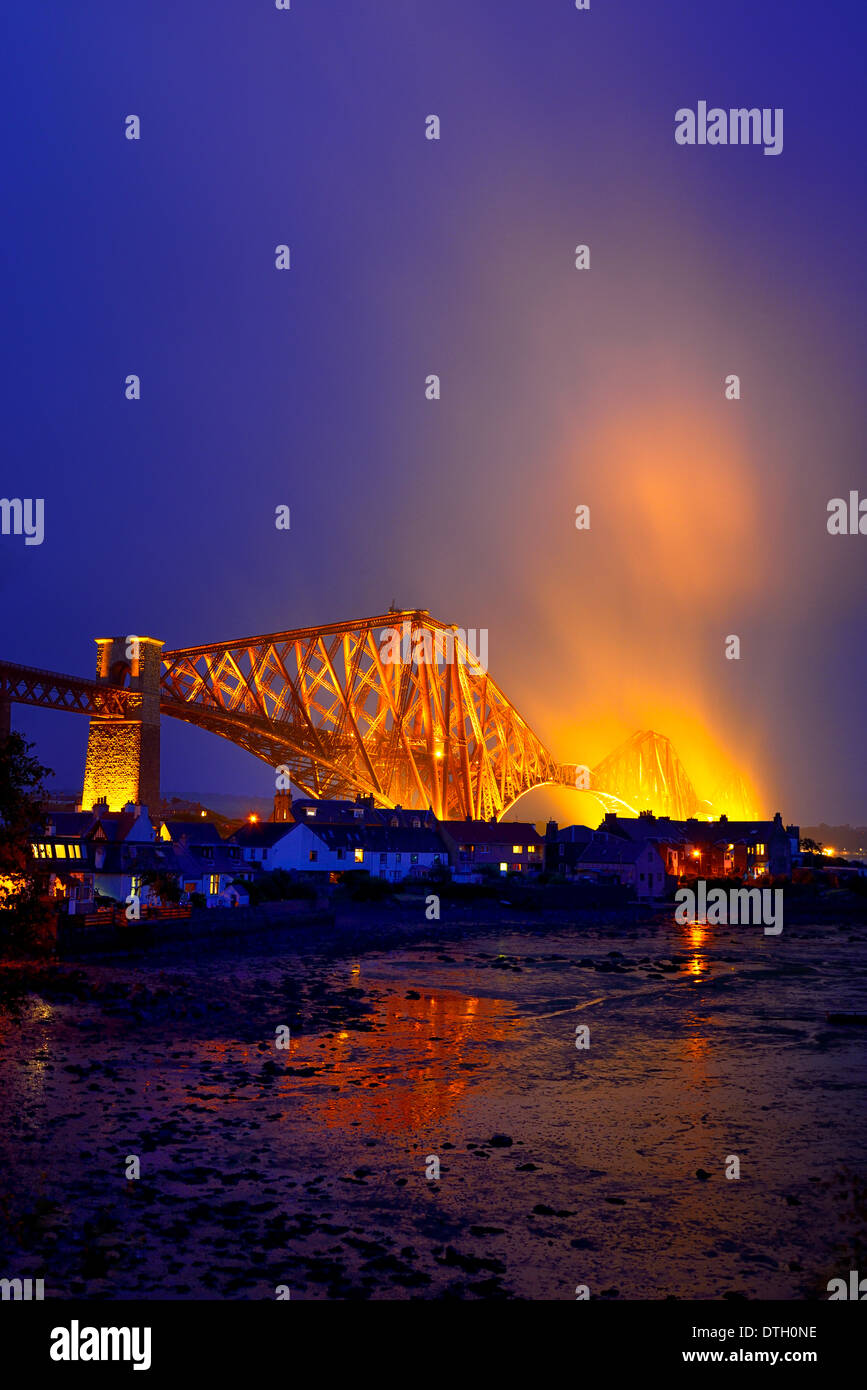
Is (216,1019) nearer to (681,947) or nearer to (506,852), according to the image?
(681,947)

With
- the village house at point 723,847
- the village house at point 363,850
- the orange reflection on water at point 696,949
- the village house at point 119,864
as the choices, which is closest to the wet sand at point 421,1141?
the orange reflection on water at point 696,949

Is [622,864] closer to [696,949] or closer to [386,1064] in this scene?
[696,949]

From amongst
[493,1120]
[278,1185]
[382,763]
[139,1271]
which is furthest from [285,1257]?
[382,763]

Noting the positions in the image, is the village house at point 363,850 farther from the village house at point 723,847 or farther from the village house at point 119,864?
the village house at point 723,847

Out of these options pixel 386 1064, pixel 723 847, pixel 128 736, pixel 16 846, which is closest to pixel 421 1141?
pixel 386 1064

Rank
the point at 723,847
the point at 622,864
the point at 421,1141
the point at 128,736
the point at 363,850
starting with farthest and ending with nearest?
the point at 723,847, the point at 622,864, the point at 363,850, the point at 128,736, the point at 421,1141

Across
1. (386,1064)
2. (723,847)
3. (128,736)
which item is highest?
(128,736)
